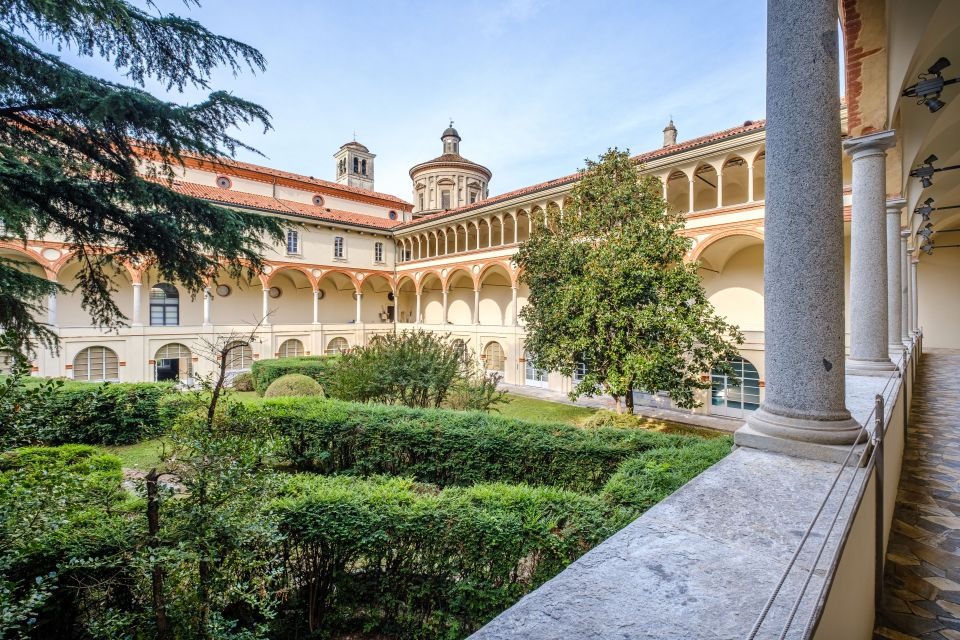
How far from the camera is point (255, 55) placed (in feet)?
19.1

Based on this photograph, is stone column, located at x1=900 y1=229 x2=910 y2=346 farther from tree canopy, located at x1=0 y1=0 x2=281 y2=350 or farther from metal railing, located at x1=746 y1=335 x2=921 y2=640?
tree canopy, located at x1=0 y1=0 x2=281 y2=350

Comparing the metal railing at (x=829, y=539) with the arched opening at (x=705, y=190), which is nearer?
the metal railing at (x=829, y=539)

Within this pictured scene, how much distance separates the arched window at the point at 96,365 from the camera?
62.5 feet

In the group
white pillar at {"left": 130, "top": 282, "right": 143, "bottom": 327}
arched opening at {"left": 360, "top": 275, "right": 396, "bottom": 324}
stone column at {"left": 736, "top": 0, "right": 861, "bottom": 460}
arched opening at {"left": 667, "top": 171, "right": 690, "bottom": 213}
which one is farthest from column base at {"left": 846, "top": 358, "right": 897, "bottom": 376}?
arched opening at {"left": 360, "top": 275, "right": 396, "bottom": 324}

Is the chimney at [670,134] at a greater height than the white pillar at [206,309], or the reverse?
the chimney at [670,134]

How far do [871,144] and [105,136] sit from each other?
32.7 ft

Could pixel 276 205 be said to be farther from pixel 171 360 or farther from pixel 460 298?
pixel 460 298

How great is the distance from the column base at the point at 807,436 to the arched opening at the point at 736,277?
14.5 metres

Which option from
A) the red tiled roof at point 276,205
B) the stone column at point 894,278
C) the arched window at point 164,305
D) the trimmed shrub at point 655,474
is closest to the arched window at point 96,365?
the arched window at point 164,305

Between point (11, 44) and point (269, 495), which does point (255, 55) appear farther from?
point (269, 495)

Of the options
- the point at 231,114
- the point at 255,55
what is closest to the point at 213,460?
the point at 231,114

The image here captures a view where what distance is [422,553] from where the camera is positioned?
3650 millimetres

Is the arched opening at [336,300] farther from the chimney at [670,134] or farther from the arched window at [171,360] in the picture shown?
the chimney at [670,134]

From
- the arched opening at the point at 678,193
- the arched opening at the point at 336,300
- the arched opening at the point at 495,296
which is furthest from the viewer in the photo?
the arched opening at the point at 336,300
